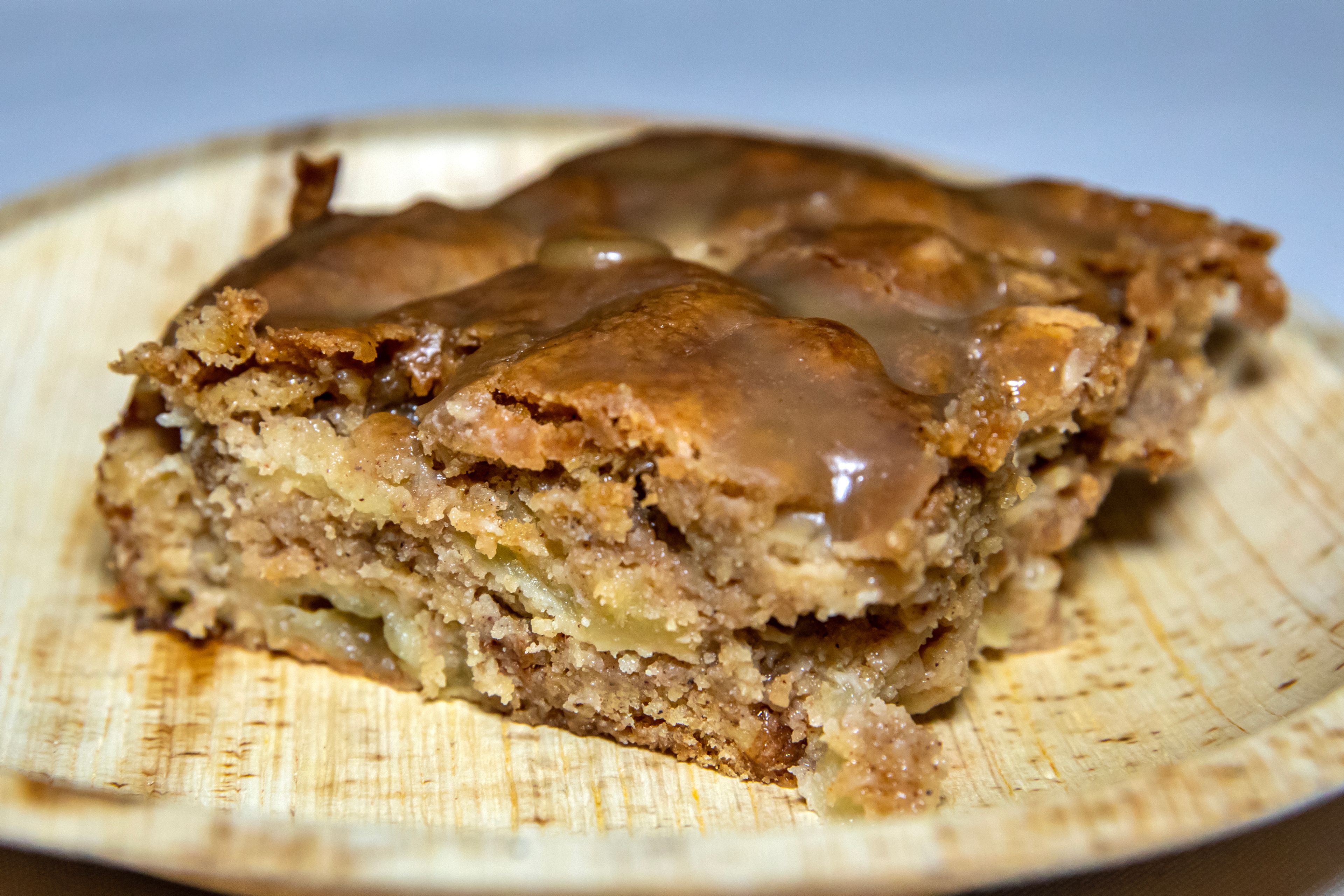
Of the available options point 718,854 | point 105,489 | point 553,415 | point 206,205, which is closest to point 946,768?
point 718,854

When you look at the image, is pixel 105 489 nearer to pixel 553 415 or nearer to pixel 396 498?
pixel 396 498

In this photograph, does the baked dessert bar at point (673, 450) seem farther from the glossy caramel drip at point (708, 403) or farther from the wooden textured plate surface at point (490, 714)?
the wooden textured plate surface at point (490, 714)

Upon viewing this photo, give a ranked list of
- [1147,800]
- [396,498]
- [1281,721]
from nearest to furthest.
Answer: [1147,800] < [1281,721] < [396,498]

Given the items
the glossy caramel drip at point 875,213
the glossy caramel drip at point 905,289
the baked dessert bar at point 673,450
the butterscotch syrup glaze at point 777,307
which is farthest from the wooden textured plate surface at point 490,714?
the glossy caramel drip at point 905,289

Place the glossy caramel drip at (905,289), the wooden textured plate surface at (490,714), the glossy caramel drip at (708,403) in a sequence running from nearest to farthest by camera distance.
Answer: the wooden textured plate surface at (490,714)
the glossy caramel drip at (708,403)
the glossy caramel drip at (905,289)

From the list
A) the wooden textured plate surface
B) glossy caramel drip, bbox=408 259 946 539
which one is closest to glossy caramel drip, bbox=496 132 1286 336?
glossy caramel drip, bbox=408 259 946 539

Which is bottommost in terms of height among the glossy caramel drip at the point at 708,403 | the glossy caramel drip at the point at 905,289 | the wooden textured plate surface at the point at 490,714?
the wooden textured plate surface at the point at 490,714

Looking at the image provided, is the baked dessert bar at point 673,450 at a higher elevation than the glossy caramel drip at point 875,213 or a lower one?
lower
